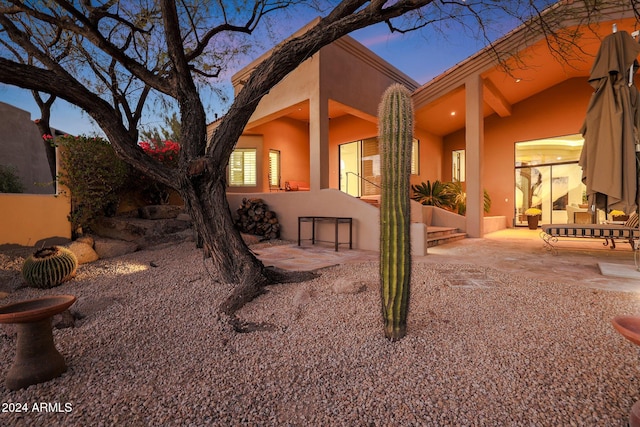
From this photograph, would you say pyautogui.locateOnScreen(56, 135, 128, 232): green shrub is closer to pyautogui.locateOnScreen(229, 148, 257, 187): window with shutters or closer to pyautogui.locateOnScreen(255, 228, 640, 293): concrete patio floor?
pyautogui.locateOnScreen(255, 228, 640, 293): concrete patio floor

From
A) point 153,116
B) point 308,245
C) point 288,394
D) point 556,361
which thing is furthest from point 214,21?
point 556,361

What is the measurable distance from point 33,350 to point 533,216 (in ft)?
44.2

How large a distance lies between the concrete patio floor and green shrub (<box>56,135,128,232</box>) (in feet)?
11.4

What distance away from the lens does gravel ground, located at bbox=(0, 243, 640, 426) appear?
1.53 m

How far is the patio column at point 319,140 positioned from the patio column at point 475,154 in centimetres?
428

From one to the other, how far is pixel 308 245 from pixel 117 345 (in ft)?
16.7

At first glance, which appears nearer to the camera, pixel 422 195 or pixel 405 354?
pixel 405 354

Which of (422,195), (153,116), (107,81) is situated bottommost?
(422,195)

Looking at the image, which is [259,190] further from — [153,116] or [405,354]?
[405,354]

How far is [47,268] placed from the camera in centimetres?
382

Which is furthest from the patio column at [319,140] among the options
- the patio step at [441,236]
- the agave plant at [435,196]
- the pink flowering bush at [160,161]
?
the agave plant at [435,196]

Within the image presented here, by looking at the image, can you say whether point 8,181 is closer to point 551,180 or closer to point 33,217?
point 33,217

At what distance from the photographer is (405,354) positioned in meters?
2.07

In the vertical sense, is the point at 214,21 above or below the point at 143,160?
above
